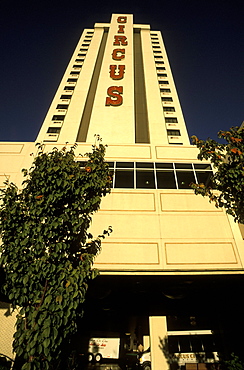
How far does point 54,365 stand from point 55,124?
20.1 metres

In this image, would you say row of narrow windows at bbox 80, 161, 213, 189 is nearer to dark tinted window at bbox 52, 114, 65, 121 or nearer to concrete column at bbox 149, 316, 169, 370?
concrete column at bbox 149, 316, 169, 370

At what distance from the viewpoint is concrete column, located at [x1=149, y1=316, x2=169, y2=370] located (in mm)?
10961

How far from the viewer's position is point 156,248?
32.8 feet

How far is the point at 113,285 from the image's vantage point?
11.1 m

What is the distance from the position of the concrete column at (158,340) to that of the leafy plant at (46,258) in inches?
306

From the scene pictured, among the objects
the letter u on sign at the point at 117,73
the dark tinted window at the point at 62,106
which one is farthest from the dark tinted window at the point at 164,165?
the letter u on sign at the point at 117,73

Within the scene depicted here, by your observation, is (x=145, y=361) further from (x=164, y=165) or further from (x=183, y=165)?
(x=183, y=165)

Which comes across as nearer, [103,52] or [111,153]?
[111,153]

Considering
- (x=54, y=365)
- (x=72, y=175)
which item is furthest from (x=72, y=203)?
(x=54, y=365)

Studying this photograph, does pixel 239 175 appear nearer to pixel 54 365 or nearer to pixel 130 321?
pixel 54 365

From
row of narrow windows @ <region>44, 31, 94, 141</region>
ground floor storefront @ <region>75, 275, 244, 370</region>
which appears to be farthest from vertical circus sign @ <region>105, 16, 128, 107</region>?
ground floor storefront @ <region>75, 275, 244, 370</region>

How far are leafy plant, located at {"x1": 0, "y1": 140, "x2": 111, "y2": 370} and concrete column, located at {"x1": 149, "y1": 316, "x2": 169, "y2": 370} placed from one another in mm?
7775

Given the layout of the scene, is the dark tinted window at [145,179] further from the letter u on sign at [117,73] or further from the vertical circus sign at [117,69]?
the letter u on sign at [117,73]

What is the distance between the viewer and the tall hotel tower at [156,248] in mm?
9812
